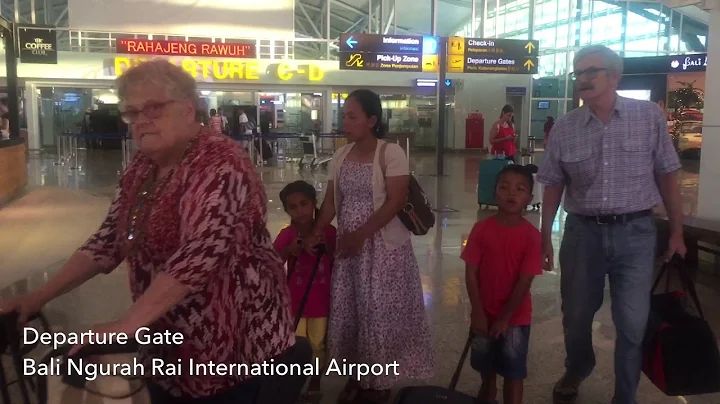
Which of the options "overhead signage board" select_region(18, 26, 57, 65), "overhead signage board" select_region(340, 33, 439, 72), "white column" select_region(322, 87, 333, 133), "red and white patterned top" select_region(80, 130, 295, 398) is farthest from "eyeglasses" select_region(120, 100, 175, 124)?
"white column" select_region(322, 87, 333, 133)

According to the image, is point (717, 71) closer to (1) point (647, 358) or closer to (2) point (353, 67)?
(1) point (647, 358)

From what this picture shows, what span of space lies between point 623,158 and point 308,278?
1602mm

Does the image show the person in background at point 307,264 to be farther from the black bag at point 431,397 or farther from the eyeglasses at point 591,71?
the eyeglasses at point 591,71

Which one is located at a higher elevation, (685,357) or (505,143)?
(505,143)

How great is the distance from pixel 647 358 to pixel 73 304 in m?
4.10

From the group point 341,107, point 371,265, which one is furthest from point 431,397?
point 341,107

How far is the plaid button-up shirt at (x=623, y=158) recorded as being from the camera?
122 inches

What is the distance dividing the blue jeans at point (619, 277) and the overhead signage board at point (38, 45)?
68.2 ft

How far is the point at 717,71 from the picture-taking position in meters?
6.38

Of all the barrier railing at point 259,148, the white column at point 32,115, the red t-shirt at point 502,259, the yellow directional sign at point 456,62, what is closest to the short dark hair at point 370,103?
the red t-shirt at point 502,259

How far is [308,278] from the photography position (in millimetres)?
3365

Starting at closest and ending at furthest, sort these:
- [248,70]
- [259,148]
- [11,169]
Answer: [11,169]
[259,148]
[248,70]

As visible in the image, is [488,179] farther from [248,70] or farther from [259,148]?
[248,70]

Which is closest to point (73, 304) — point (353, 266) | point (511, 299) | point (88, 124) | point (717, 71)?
point (353, 266)
